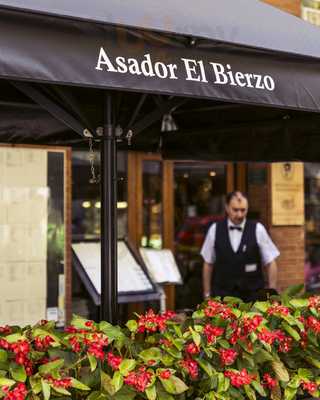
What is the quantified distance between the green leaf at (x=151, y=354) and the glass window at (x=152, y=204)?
397 cm

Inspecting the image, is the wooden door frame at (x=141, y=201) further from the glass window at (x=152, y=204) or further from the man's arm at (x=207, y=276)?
the man's arm at (x=207, y=276)


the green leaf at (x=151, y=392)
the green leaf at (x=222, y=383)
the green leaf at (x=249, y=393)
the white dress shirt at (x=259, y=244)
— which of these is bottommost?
the green leaf at (x=249, y=393)

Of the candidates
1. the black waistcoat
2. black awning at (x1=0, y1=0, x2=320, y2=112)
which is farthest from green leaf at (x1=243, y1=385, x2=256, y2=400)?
the black waistcoat

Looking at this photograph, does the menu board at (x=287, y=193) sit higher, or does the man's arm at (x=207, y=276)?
the menu board at (x=287, y=193)

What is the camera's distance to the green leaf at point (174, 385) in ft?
9.04

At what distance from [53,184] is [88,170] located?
555 millimetres

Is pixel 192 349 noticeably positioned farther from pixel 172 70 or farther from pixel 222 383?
pixel 172 70

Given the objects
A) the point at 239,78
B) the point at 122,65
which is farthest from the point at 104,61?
the point at 239,78

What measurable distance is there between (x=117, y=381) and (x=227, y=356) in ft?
1.93

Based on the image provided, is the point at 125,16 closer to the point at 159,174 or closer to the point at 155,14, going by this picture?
the point at 155,14

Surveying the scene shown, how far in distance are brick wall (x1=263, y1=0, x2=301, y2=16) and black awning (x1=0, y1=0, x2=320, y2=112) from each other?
14.4 ft

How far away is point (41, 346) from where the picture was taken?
9.05ft

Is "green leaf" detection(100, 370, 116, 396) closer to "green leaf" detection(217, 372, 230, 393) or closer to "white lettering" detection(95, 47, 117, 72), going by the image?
"green leaf" detection(217, 372, 230, 393)

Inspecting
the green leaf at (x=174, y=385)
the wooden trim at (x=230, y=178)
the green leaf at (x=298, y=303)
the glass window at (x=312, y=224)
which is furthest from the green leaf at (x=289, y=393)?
the glass window at (x=312, y=224)
